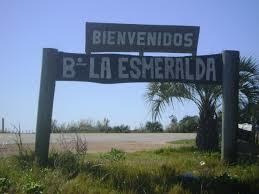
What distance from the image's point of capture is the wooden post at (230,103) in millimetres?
12734

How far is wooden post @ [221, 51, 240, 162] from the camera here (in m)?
12.7

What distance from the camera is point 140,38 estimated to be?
13102 mm

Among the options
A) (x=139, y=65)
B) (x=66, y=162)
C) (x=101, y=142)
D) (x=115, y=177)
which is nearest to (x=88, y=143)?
(x=101, y=142)

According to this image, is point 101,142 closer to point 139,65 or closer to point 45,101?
point 139,65

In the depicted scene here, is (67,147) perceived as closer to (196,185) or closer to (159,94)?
(196,185)

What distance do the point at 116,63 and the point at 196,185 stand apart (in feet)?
12.4

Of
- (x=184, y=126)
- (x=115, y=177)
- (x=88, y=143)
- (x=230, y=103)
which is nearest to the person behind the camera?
(x=115, y=177)

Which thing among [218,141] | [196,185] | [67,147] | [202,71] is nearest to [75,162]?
[67,147]

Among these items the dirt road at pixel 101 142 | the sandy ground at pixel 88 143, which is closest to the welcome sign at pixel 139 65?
the sandy ground at pixel 88 143

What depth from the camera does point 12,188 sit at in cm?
872

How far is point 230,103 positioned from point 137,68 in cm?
226

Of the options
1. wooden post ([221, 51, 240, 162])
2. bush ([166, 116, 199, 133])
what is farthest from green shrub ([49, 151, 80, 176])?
bush ([166, 116, 199, 133])

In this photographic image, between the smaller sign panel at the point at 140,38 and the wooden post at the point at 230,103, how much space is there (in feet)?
2.99

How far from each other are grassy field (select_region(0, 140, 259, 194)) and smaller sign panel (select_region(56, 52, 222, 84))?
75.4 inches
